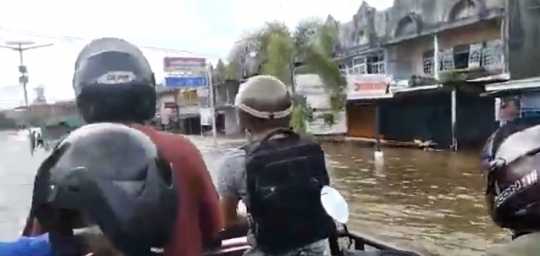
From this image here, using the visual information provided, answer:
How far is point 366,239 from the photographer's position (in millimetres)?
3188

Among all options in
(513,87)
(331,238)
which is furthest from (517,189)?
(513,87)

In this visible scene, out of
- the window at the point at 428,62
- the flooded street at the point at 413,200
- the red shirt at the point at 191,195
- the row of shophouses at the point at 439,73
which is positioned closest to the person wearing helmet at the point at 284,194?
the red shirt at the point at 191,195

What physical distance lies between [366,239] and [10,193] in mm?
11190

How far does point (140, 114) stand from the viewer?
1536 millimetres

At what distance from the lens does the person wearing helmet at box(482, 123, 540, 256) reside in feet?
4.19

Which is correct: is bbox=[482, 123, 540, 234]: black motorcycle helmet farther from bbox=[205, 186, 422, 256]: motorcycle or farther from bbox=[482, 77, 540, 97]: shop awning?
bbox=[482, 77, 540, 97]: shop awning

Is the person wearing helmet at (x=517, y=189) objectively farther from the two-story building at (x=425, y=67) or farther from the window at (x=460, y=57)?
the window at (x=460, y=57)

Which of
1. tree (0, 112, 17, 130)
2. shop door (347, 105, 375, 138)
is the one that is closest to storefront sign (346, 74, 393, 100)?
shop door (347, 105, 375, 138)

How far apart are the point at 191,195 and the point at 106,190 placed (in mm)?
542

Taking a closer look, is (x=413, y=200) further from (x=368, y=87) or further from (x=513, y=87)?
(x=368, y=87)

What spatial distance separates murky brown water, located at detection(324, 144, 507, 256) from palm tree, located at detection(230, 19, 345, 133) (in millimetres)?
5555

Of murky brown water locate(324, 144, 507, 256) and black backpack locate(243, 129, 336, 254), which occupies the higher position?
black backpack locate(243, 129, 336, 254)

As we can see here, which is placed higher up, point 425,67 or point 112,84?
point 425,67

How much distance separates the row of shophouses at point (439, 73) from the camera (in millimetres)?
18438
